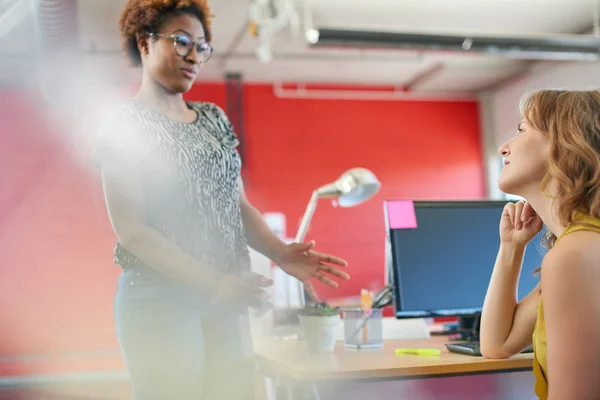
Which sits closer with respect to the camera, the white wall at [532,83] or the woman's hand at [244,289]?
the woman's hand at [244,289]

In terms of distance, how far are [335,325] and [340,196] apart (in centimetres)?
51

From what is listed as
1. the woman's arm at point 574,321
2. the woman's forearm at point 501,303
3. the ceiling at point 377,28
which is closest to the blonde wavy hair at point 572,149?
the woman's arm at point 574,321

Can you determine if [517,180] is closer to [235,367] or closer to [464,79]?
[235,367]

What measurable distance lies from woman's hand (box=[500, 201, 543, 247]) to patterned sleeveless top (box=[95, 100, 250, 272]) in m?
0.53

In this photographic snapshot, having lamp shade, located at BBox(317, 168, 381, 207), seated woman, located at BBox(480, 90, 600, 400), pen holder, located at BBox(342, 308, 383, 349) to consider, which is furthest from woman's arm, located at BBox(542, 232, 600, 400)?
lamp shade, located at BBox(317, 168, 381, 207)

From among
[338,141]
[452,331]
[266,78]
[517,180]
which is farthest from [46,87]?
[517,180]

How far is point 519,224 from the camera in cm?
134

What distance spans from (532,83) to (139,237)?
212 inches

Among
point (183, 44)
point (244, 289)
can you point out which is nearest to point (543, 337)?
point (244, 289)

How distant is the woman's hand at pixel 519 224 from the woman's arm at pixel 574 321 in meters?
0.32

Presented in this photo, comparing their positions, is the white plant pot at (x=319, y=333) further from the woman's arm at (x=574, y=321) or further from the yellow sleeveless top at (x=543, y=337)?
the woman's arm at (x=574, y=321)

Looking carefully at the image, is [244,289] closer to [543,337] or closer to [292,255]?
[292,255]

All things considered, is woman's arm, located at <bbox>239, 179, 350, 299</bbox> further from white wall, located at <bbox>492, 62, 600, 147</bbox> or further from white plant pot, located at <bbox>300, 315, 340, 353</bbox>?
white wall, located at <bbox>492, 62, 600, 147</bbox>

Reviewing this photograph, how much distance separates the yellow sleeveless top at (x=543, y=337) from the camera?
3.44 ft
